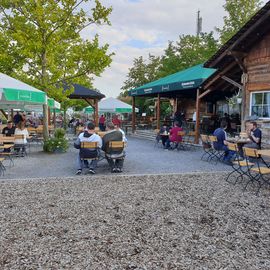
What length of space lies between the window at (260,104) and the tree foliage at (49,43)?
19.2 feet

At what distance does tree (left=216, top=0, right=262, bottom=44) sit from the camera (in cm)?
2248

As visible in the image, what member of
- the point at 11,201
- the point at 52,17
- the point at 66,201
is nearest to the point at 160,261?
Answer: the point at 66,201

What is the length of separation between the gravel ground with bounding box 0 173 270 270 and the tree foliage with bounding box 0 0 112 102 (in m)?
5.82

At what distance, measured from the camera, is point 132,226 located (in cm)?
396

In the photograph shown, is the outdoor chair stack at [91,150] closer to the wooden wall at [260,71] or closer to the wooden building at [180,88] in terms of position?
the wooden wall at [260,71]

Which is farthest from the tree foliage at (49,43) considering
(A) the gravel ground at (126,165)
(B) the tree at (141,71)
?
(B) the tree at (141,71)

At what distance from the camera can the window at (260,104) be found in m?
9.28

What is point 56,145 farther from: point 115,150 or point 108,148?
point 115,150

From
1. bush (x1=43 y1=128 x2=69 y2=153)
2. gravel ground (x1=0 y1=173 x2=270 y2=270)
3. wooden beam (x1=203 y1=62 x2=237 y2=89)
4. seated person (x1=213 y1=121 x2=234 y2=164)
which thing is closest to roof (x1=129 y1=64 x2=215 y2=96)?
wooden beam (x1=203 y1=62 x2=237 y2=89)

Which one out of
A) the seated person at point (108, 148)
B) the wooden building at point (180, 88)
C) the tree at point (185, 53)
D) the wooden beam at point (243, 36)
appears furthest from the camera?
the tree at point (185, 53)

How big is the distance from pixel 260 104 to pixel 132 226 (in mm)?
7609

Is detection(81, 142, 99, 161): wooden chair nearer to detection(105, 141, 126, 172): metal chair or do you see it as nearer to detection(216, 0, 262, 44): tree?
detection(105, 141, 126, 172): metal chair

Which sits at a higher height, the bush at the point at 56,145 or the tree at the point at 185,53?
the tree at the point at 185,53

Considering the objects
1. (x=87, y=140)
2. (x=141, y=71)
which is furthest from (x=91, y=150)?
(x=141, y=71)
